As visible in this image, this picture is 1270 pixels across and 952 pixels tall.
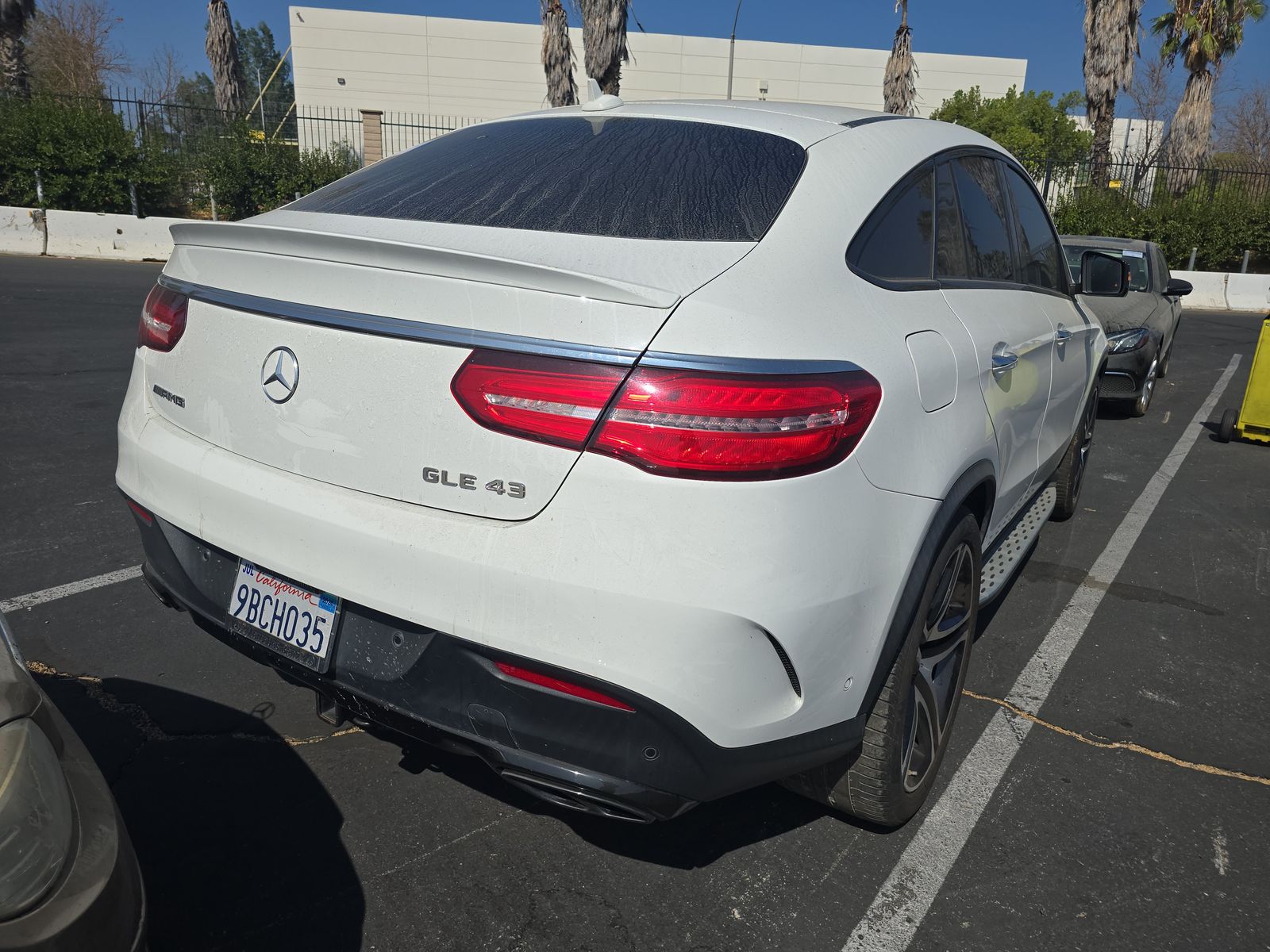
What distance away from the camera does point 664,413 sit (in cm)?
173

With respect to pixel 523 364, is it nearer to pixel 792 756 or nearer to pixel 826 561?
pixel 826 561

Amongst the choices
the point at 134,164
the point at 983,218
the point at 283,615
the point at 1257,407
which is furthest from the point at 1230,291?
the point at 134,164

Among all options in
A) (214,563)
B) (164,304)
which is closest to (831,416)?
(214,563)

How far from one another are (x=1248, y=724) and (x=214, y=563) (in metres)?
3.27

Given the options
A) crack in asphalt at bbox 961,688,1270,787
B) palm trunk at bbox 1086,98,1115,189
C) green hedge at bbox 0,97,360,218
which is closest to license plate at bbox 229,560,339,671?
crack in asphalt at bbox 961,688,1270,787

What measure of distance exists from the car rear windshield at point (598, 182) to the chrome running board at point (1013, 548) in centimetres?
149

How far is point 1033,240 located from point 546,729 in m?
2.97

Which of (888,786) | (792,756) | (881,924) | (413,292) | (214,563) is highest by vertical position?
(413,292)

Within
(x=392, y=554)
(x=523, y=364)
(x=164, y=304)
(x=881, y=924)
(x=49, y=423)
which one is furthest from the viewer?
(x=49, y=423)

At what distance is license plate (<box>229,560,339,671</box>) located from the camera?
206 centimetres

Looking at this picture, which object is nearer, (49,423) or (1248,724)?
(1248,724)

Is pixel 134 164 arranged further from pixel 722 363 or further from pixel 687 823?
pixel 722 363

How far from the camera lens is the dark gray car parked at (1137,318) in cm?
799

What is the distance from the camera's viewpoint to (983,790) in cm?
276
